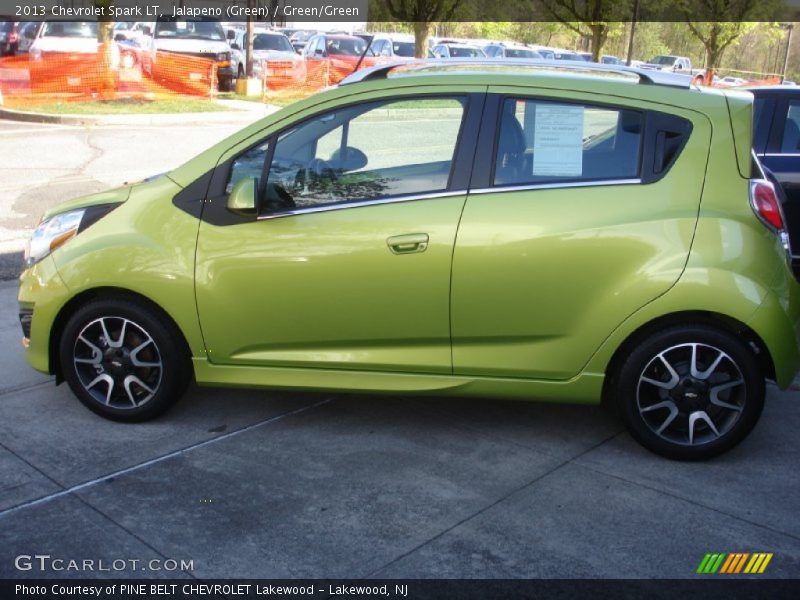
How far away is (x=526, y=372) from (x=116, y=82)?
→ 63.0 ft

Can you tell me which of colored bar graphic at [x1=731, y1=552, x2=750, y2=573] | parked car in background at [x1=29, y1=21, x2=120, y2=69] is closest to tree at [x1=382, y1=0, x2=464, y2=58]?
parked car in background at [x1=29, y1=21, x2=120, y2=69]

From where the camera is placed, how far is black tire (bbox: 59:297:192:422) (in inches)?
171

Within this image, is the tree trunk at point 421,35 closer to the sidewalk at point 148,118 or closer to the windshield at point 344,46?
the windshield at point 344,46

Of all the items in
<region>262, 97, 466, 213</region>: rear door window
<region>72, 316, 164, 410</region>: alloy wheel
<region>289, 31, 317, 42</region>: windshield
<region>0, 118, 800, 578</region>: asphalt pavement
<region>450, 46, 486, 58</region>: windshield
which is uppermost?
<region>289, 31, 317, 42</region>: windshield

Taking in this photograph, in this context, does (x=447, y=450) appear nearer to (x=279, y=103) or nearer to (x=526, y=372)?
(x=526, y=372)

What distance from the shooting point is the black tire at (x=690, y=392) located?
4.01 m

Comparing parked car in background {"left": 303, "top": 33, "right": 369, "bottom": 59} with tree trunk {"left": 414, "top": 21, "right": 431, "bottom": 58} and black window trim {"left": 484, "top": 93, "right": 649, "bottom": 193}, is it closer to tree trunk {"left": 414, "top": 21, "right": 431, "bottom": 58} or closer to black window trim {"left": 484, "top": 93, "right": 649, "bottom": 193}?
tree trunk {"left": 414, "top": 21, "right": 431, "bottom": 58}

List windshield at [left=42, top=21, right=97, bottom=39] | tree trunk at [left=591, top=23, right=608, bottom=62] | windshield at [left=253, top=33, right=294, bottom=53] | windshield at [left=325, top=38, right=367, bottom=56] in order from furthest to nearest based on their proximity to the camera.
→ tree trunk at [left=591, top=23, right=608, bottom=62] < windshield at [left=325, top=38, right=367, bottom=56] < windshield at [left=253, top=33, right=294, bottom=53] < windshield at [left=42, top=21, right=97, bottom=39]

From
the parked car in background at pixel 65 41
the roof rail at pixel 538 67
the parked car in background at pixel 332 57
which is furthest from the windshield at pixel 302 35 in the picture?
the roof rail at pixel 538 67

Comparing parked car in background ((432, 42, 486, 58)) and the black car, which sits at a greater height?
parked car in background ((432, 42, 486, 58))

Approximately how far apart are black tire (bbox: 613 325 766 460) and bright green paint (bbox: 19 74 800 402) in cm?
13

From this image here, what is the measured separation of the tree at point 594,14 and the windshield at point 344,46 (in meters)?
9.88

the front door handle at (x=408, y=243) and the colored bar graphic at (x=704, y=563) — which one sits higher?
the front door handle at (x=408, y=243)
